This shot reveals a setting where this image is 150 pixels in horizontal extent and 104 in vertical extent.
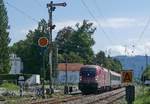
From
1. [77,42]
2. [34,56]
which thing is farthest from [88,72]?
[77,42]

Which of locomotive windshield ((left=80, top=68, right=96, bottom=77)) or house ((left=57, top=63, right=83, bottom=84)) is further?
house ((left=57, top=63, right=83, bottom=84))

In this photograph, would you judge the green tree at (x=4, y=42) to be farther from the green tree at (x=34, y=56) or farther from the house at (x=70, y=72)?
the house at (x=70, y=72)

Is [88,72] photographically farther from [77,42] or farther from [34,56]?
[77,42]

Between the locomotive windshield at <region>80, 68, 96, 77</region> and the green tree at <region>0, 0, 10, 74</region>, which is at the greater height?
the green tree at <region>0, 0, 10, 74</region>

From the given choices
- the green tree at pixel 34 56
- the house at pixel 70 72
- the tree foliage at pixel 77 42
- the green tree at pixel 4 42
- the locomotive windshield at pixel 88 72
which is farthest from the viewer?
the tree foliage at pixel 77 42

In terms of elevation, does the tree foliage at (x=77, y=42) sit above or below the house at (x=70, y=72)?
above

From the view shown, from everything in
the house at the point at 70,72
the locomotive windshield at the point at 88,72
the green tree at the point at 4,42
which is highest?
the green tree at the point at 4,42

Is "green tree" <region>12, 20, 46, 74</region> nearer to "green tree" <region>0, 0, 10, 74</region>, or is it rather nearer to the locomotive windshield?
"green tree" <region>0, 0, 10, 74</region>

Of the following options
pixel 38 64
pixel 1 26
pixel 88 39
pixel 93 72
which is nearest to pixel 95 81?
pixel 93 72

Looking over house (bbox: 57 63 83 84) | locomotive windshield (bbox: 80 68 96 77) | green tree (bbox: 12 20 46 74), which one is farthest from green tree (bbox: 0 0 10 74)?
locomotive windshield (bbox: 80 68 96 77)

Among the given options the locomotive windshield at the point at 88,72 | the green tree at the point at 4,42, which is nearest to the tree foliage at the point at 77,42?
the green tree at the point at 4,42

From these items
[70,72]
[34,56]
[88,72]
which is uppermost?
[34,56]

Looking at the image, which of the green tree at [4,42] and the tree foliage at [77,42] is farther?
the tree foliage at [77,42]

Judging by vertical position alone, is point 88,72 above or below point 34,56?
below
